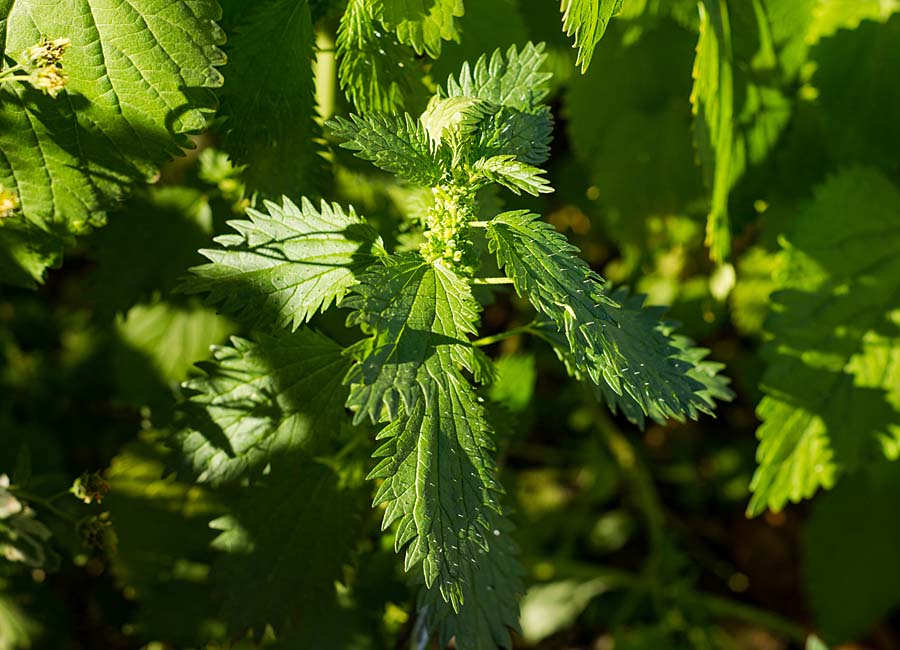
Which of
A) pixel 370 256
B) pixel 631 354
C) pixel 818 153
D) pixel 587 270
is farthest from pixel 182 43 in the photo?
pixel 818 153

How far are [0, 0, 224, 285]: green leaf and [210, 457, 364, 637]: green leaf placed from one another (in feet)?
1.87

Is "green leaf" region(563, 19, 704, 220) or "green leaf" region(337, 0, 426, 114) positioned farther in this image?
"green leaf" region(563, 19, 704, 220)

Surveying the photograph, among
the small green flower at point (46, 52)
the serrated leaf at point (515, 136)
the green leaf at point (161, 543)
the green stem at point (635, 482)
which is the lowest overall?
the green stem at point (635, 482)

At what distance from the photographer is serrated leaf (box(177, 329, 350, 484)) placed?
1.32 m

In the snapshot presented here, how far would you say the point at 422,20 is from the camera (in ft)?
4.35

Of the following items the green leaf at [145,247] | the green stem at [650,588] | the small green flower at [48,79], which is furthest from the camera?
the green stem at [650,588]

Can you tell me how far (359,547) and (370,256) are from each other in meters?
0.65

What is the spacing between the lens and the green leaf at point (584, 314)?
111 centimetres

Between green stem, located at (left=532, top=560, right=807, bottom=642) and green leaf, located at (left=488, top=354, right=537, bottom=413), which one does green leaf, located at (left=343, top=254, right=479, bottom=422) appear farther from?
green stem, located at (left=532, top=560, right=807, bottom=642)

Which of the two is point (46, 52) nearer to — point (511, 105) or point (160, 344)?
point (511, 105)

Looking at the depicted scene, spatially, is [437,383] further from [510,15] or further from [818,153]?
[818,153]

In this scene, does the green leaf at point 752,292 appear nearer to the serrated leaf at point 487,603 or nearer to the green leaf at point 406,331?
the serrated leaf at point 487,603

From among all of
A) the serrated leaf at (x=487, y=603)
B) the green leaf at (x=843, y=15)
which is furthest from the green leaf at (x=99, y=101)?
the green leaf at (x=843, y=15)

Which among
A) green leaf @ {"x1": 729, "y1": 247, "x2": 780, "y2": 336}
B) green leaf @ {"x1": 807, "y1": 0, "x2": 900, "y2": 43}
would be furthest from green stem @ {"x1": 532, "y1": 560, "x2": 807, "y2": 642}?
green leaf @ {"x1": 807, "y1": 0, "x2": 900, "y2": 43}
